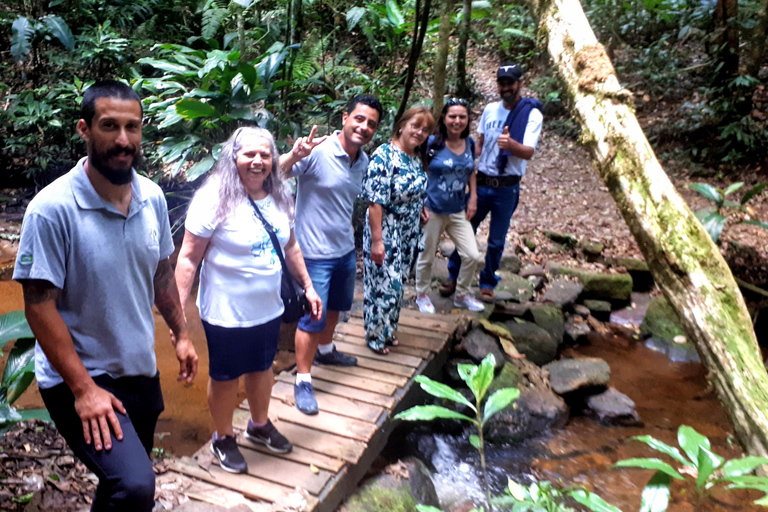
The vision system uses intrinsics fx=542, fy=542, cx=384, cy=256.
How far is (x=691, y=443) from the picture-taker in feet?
4.36

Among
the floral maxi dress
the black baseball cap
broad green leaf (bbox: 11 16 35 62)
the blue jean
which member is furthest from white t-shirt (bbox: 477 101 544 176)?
broad green leaf (bbox: 11 16 35 62)

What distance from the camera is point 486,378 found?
1.59 m

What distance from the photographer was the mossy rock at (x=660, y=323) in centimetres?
530

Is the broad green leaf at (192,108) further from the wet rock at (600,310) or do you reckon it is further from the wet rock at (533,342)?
the wet rock at (600,310)

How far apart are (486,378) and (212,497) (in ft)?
4.80

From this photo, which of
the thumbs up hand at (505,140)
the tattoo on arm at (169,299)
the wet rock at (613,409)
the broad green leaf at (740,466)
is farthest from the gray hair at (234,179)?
the wet rock at (613,409)

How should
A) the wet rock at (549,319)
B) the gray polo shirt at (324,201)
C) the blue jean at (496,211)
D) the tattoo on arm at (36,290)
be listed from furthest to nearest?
1. the wet rock at (549,319)
2. the blue jean at (496,211)
3. the gray polo shirt at (324,201)
4. the tattoo on arm at (36,290)

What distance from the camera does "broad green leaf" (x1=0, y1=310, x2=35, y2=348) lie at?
2314 millimetres

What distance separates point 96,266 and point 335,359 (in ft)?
6.79

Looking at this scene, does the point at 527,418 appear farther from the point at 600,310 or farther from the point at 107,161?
the point at 107,161

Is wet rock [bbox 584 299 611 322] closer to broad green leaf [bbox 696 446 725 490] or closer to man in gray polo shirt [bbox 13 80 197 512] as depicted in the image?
broad green leaf [bbox 696 446 725 490]

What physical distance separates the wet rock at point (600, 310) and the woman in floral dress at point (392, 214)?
298cm

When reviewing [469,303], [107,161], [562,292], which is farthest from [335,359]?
[562,292]

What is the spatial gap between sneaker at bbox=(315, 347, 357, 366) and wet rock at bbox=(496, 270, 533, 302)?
7.10 ft
